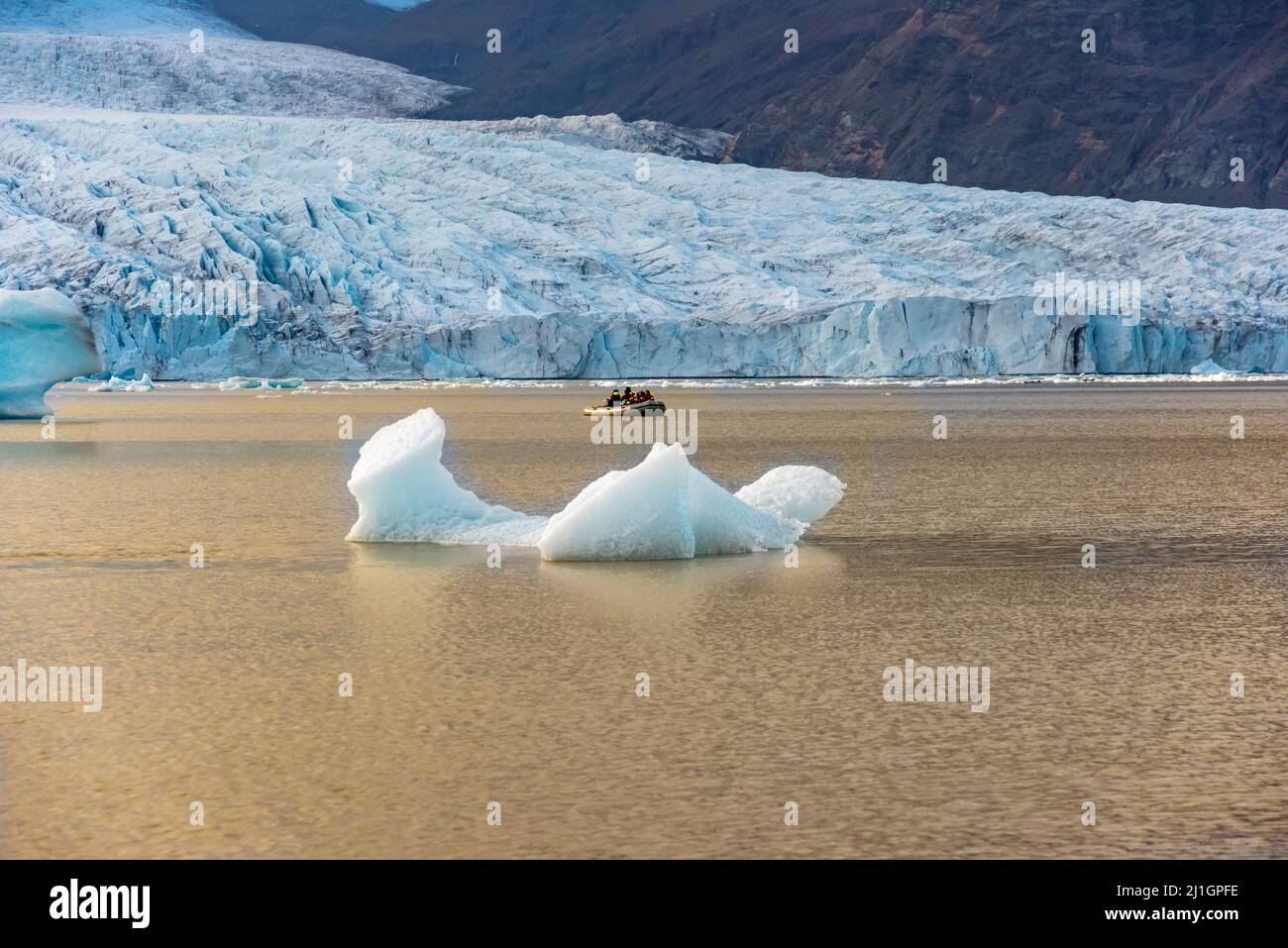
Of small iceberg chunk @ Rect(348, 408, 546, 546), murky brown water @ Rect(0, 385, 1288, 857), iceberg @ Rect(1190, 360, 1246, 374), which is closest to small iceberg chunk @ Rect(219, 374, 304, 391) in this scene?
iceberg @ Rect(1190, 360, 1246, 374)

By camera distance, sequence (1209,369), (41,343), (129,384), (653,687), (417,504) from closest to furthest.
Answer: (653,687) < (417,504) < (41,343) < (129,384) < (1209,369)

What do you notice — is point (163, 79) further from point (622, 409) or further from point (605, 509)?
point (605, 509)

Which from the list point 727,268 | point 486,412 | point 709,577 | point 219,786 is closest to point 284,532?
point 709,577

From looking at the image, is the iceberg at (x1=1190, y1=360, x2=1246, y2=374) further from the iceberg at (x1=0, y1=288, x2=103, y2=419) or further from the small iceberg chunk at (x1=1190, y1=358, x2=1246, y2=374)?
the iceberg at (x1=0, y1=288, x2=103, y2=419)

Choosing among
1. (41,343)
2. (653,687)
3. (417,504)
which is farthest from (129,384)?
(653,687)

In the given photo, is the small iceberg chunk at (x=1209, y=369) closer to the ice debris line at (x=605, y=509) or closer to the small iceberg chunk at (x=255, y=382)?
the small iceberg chunk at (x=255, y=382)

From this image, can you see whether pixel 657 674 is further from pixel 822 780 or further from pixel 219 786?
pixel 219 786

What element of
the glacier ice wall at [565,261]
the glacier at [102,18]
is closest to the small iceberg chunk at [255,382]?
the glacier ice wall at [565,261]

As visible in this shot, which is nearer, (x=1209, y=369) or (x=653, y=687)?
(x=653, y=687)
